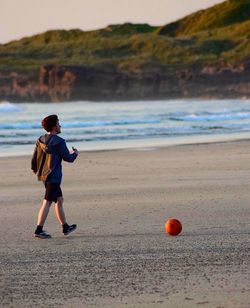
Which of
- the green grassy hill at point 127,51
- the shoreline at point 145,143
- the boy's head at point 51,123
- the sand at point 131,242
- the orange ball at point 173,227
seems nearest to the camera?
the sand at point 131,242

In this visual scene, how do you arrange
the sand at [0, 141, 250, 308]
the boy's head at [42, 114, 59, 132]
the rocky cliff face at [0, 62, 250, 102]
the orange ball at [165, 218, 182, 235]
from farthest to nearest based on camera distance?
the rocky cliff face at [0, 62, 250, 102], the boy's head at [42, 114, 59, 132], the orange ball at [165, 218, 182, 235], the sand at [0, 141, 250, 308]

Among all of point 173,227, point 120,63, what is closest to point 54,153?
point 173,227

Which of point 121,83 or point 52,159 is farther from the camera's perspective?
point 121,83

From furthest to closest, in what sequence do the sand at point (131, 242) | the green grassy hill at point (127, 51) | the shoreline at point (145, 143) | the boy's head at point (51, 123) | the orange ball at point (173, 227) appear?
the green grassy hill at point (127, 51) → the shoreline at point (145, 143) → the boy's head at point (51, 123) → the orange ball at point (173, 227) → the sand at point (131, 242)

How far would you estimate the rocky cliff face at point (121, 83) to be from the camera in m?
137

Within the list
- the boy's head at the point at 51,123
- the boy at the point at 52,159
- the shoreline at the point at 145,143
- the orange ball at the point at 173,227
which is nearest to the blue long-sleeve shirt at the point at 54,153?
the boy at the point at 52,159

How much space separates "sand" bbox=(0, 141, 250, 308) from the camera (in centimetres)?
764

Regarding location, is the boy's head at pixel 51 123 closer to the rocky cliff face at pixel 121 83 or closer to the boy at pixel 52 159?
the boy at pixel 52 159

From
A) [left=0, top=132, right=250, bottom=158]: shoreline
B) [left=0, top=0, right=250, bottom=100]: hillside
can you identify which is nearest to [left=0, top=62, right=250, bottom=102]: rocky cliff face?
[left=0, top=0, right=250, bottom=100]: hillside

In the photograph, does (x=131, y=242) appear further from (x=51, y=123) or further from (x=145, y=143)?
(x=145, y=143)

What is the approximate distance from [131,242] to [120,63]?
153m

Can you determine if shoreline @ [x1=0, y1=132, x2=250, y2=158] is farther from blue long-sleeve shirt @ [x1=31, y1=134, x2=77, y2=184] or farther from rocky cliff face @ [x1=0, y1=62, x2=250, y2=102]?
rocky cliff face @ [x1=0, y1=62, x2=250, y2=102]

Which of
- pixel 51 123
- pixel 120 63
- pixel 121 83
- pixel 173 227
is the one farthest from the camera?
pixel 120 63

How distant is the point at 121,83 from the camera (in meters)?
146
